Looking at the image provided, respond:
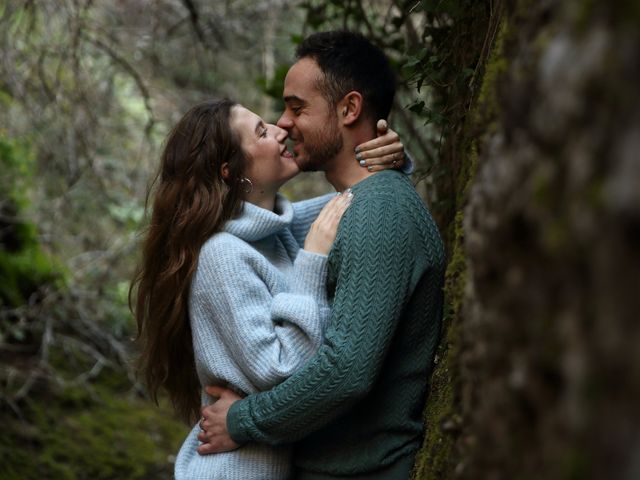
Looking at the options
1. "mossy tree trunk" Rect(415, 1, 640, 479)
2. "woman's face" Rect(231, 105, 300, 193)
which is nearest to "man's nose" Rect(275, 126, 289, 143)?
"woman's face" Rect(231, 105, 300, 193)

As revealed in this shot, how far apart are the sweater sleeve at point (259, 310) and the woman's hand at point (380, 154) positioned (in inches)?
16.1

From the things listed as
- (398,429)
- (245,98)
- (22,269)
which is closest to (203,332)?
(398,429)

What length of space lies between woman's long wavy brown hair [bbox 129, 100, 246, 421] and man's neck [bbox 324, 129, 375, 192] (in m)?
0.32

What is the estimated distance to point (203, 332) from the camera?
8.89 feet

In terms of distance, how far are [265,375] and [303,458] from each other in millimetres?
320

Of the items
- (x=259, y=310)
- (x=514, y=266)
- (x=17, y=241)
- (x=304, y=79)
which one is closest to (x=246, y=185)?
(x=304, y=79)

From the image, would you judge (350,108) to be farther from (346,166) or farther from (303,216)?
(303,216)

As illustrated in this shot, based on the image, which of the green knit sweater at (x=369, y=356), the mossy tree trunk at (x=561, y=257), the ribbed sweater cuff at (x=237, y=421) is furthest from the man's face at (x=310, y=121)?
the mossy tree trunk at (x=561, y=257)

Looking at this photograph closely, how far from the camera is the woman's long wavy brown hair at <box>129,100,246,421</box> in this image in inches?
109

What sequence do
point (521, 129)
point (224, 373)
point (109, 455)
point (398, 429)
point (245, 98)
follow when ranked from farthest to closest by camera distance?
point (245, 98)
point (109, 455)
point (224, 373)
point (398, 429)
point (521, 129)

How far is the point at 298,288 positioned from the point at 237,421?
0.44m

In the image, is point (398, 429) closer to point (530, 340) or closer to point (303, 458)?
point (303, 458)

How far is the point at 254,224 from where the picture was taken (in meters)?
2.79

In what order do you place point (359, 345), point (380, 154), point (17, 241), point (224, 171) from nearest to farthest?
1. point (359, 345)
2. point (380, 154)
3. point (224, 171)
4. point (17, 241)
